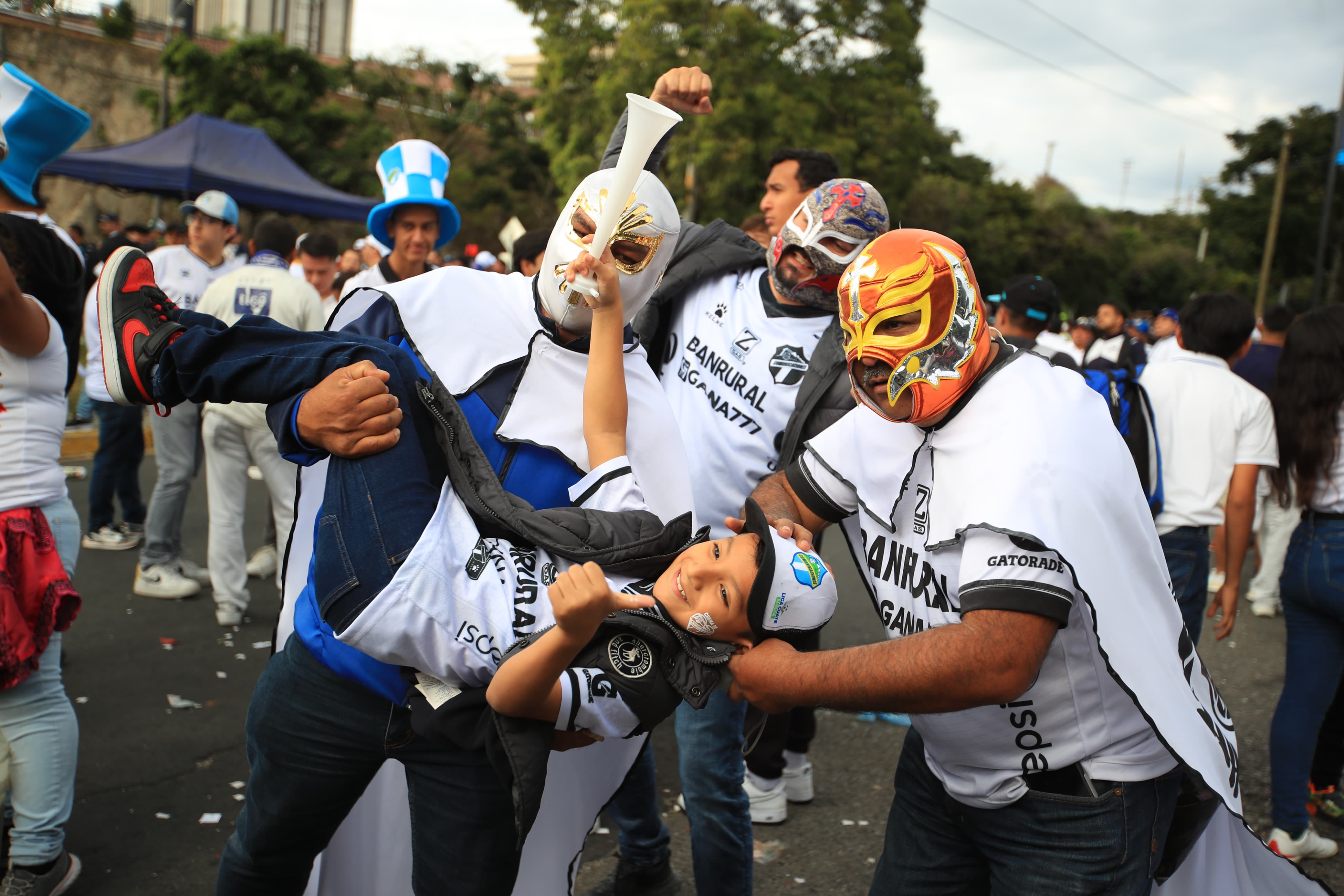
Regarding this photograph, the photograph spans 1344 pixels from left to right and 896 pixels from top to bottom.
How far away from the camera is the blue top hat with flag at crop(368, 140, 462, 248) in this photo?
478 centimetres

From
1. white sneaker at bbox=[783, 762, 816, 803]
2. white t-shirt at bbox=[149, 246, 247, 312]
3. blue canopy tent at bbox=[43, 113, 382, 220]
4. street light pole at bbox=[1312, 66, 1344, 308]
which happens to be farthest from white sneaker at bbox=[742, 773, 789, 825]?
street light pole at bbox=[1312, 66, 1344, 308]

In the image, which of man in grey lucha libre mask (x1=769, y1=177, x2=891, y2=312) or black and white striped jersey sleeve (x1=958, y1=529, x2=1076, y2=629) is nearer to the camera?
black and white striped jersey sleeve (x1=958, y1=529, x2=1076, y2=629)

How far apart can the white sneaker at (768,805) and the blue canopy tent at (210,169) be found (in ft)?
41.6

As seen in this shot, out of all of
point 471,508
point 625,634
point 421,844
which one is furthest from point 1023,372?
point 421,844

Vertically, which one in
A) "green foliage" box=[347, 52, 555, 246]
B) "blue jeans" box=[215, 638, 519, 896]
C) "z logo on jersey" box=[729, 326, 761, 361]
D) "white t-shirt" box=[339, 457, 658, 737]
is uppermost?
"green foliage" box=[347, 52, 555, 246]

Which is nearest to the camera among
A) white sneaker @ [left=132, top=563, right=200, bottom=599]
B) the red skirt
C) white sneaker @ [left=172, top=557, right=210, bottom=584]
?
the red skirt

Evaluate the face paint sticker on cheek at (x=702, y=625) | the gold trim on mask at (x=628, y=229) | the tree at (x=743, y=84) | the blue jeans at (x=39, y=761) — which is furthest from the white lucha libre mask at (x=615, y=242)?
the tree at (x=743, y=84)

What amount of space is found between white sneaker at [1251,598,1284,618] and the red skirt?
24.9 ft

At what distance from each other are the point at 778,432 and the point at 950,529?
4.49 ft

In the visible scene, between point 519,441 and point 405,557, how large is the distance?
411mm

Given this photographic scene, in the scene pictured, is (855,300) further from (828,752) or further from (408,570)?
(828,752)

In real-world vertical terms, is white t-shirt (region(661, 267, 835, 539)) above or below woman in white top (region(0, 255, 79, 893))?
above

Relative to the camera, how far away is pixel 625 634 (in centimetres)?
185

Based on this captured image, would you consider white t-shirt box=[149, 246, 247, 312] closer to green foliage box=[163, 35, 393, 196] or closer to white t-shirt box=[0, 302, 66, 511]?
white t-shirt box=[0, 302, 66, 511]
